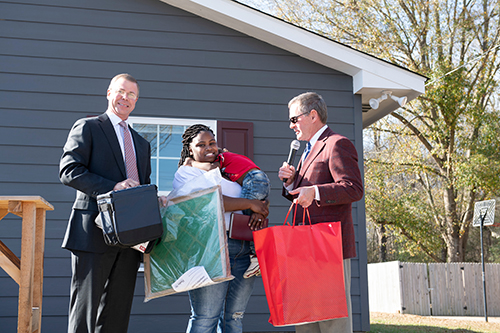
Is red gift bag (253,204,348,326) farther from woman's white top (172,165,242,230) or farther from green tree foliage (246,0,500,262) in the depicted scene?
green tree foliage (246,0,500,262)

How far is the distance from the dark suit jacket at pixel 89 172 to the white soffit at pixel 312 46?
2.90 meters

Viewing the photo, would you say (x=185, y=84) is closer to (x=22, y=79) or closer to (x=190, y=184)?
(x=22, y=79)

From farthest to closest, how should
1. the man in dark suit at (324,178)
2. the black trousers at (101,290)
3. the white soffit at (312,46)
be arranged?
the white soffit at (312,46) < the man in dark suit at (324,178) < the black trousers at (101,290)

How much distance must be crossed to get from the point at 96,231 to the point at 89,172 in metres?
0.29

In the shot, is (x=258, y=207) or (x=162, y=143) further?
(x=162, y=143)

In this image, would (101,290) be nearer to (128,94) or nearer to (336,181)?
(128,94)

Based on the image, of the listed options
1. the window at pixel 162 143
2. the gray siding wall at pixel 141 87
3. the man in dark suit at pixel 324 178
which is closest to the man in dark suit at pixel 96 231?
the man in dark suit at pixel 324 178

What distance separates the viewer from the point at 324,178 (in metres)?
2.50

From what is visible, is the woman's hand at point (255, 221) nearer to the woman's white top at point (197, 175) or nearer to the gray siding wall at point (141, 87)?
the woman's white top at point (197, 175)

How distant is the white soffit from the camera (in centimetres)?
500

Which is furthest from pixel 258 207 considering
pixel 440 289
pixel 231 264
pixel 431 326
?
pixel 440 289

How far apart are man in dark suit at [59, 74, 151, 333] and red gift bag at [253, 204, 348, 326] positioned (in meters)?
0.73

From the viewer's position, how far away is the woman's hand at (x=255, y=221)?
8.20 feet

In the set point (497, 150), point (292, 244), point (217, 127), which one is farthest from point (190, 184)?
point (497, 150)
